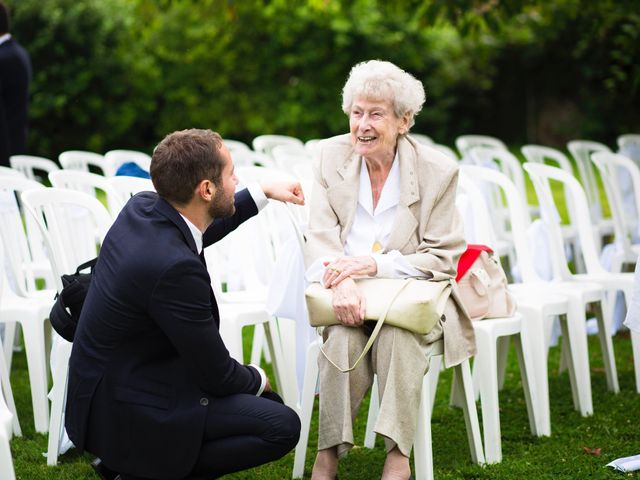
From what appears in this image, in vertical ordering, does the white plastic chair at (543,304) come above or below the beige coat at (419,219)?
below

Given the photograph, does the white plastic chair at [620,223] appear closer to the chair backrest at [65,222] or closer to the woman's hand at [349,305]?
the woman's hand at [349,305]

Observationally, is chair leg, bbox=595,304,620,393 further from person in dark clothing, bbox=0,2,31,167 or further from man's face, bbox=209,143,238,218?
person in dark clothing, bbox=0,2,31,167

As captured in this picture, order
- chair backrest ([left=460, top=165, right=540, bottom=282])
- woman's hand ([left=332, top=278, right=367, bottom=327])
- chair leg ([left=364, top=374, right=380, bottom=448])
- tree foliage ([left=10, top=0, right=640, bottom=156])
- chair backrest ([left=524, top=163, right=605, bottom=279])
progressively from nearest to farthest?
woman's hand ([left=332, top=278, right=367, bottom=327])
chair leg ([left=364, top=374, right=380, bottom=448])
chair backrest ([left=460, top=165, right=540, bottom=282])
chair backrest ([left=524, top=163, right=605, bottom=279])
tree foliage ([left=10, top=0, right=640, bottom=156])

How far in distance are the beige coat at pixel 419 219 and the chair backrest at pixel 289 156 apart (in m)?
1.85

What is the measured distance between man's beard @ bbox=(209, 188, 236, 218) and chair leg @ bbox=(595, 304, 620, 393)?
2695 mm

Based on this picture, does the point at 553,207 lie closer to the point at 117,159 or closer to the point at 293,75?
the point at 117,159

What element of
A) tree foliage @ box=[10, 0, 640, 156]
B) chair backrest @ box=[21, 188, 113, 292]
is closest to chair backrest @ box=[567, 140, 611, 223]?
chair backrest @ box=[21, 188, 113, 292]

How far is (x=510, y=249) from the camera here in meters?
6.96

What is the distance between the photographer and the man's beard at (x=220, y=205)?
10.9ft

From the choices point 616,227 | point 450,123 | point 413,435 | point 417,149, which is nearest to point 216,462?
point 413,435

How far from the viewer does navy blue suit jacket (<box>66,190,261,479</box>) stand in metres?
3.14

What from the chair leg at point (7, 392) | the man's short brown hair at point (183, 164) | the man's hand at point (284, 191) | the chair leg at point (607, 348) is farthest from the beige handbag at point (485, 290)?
the chair leg at point (7, 392)

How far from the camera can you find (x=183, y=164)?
128 inches

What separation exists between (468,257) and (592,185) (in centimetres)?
400
